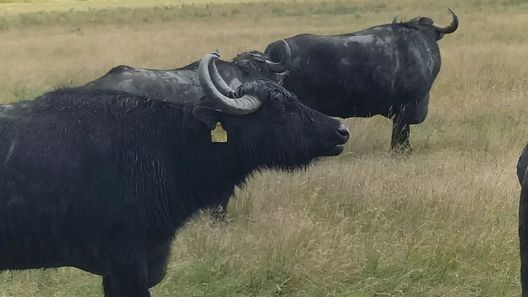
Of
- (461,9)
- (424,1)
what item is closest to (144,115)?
(461,9)

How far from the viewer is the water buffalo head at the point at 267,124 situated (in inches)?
192

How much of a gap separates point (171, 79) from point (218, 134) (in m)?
2.95

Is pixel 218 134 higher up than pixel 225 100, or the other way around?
pixel 225 100

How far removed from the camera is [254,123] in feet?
16.4

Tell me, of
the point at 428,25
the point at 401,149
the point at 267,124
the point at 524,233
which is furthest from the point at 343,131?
the point at 428,25

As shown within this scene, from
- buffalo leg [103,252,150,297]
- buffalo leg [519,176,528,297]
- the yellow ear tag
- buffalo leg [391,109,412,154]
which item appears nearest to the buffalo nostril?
the yellow ear tag

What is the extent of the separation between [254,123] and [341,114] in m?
5.90

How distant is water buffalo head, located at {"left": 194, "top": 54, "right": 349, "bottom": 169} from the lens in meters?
4.89

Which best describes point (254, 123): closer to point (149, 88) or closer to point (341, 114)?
point (149, 88)

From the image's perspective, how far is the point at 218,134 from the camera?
493cm

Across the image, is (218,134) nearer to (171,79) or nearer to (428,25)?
(171,79)

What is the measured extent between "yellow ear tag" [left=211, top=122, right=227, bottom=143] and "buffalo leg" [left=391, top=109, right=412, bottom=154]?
19.1ft

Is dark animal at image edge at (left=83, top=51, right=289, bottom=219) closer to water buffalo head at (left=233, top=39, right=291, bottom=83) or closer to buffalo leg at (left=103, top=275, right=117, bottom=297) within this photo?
water buffalo head at (left=233, top=39, right=291, bottom=83)

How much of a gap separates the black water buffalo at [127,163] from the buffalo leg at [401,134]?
5.47 meters
